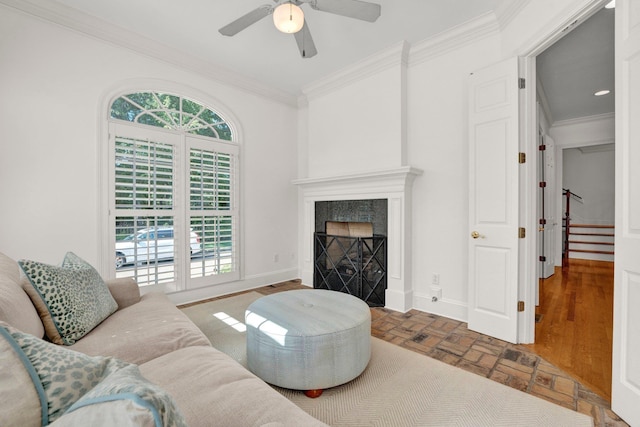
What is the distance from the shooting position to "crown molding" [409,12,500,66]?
2.79m

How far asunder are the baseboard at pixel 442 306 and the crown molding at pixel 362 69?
261cm

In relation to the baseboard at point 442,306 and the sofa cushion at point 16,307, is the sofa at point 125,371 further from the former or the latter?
the baseboard at point 442,306

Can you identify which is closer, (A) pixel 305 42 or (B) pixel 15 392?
(B) pixel 15 392

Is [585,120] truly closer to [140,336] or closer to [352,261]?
[352,261]

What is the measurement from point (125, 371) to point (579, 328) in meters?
3.60

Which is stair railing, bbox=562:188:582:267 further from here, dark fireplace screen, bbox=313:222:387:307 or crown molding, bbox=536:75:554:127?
dark fireplace screen, bbox=313:222:387:307

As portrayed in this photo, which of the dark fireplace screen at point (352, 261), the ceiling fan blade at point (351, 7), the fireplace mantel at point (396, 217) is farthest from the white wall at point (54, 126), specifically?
the fireplace mantel at point (396, 217)

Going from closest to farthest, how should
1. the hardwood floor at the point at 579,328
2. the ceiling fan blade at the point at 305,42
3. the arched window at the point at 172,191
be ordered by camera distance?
1. the hardwood floor at the point at 579,328
2. the ceiling fan blade at the point at 305,42
3. the arched window at the point at 172,191

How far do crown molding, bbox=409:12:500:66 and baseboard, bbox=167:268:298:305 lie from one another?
3269 millimetres

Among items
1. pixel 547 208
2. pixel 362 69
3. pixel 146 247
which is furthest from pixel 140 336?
pixel 547 208

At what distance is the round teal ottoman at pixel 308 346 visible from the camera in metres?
1.71

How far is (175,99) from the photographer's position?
11.4 ft

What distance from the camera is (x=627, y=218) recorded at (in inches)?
62.1

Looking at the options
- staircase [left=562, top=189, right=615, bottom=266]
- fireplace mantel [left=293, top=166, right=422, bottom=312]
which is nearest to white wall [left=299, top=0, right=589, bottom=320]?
fireplace mantel [left=293, top=166, right=422, bottom=312]
